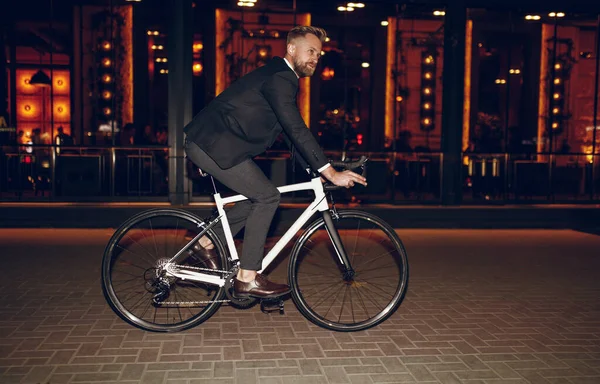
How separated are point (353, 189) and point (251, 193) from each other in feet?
30.7

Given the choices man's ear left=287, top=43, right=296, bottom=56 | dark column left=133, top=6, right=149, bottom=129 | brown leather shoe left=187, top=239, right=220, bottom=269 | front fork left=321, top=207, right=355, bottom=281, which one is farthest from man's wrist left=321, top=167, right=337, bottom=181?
dark column left=133, top=6, right=149, bottom=129

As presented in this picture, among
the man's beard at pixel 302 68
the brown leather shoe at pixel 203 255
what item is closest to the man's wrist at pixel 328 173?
the man's beard at pixel 302 68

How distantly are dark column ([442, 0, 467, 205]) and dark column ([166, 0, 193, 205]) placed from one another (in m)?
5.33

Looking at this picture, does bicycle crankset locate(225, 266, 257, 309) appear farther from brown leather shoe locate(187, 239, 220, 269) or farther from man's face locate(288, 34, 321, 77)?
man's face locate(288, 34, 321, 77)

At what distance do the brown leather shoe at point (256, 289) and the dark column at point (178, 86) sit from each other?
819cm

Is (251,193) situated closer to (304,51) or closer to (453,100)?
(304,51)

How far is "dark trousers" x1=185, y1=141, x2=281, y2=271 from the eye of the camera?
441cm

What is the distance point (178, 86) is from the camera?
40.6 ft

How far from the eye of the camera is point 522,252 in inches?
349

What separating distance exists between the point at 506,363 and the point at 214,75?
460 inches

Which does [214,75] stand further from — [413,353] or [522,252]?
[413,353]

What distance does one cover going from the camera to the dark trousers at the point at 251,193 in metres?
4.41

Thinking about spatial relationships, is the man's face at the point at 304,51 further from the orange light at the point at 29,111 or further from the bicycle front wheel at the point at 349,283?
the orange light at the point at 29,111

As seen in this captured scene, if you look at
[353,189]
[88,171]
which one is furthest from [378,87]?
[88,171]
